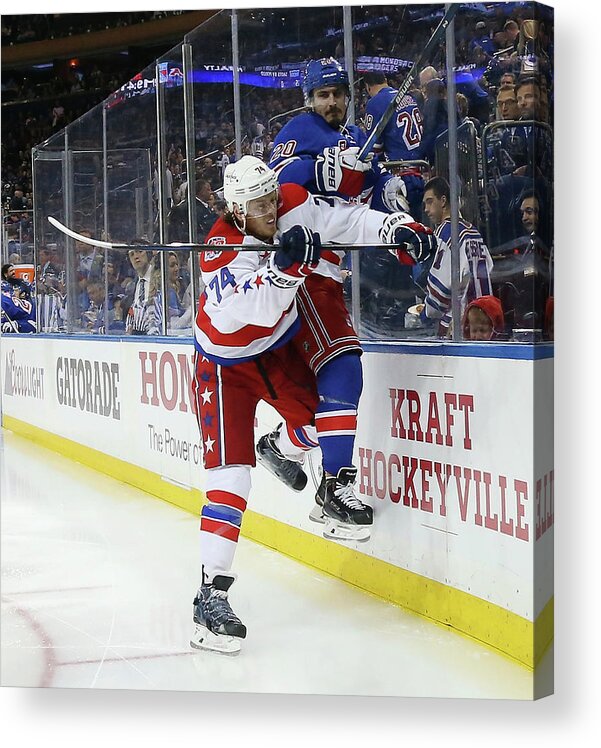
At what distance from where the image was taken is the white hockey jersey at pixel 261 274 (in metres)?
3.19

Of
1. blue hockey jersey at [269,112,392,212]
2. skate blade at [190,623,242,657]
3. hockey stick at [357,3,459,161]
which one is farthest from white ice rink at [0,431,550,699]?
hockey stick at [357,3,459,161]

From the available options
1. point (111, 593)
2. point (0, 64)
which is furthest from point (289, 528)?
point (0, 64)

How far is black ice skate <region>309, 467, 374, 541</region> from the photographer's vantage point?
331cm

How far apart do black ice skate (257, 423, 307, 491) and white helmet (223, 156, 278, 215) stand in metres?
0.62

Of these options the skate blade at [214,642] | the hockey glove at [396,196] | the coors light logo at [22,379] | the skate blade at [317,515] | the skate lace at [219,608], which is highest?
the hockey glove at [396,196]

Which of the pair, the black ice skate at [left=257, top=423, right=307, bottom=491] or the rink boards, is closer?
the rink boards

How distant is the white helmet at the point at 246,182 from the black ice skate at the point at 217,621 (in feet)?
3.24

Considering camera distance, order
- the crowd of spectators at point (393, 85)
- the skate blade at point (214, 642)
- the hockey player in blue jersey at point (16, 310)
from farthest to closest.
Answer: the hockey player in blue jersey at point (16, 310) < the skate blade at point (214, 642) < the crowd of spectators at point (393, 85)

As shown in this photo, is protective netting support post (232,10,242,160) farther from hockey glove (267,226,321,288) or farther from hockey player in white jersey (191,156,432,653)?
hockey glove (267,226,321,288)

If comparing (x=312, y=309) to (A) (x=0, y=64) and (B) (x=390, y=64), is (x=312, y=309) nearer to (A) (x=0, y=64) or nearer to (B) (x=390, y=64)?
(B) (x=390, y=64)

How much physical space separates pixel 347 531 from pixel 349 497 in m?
0.10

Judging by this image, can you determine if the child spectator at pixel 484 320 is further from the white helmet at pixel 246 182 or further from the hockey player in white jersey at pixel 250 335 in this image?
the white helmet at pixel 246 182

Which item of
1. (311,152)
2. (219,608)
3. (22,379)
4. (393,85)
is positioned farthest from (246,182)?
(219,608)

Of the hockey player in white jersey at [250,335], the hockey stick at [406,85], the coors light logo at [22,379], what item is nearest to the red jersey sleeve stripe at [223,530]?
the hockey player in white jersey at [250,335]
